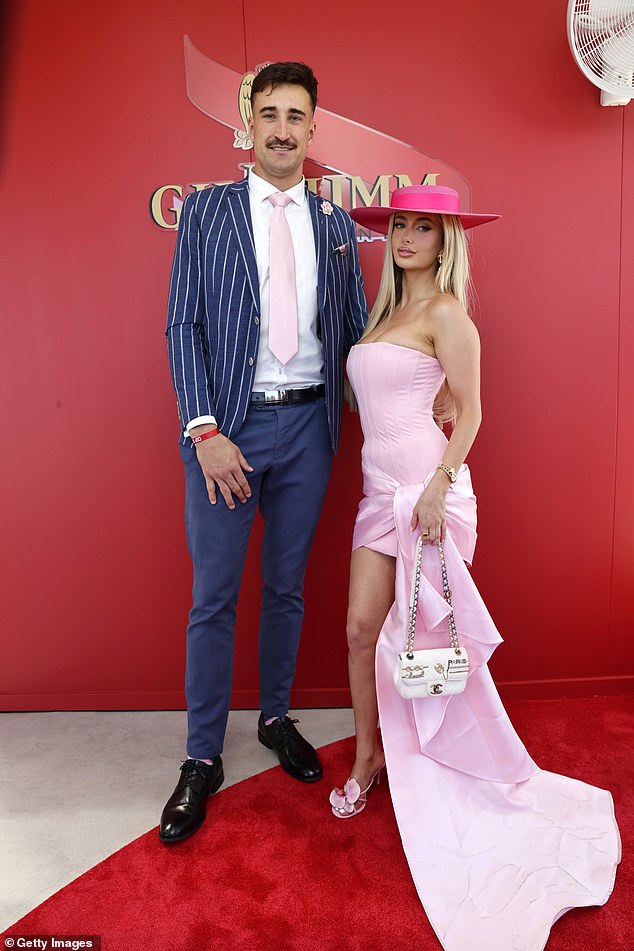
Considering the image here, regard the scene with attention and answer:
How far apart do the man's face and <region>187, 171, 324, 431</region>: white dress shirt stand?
0.08 m

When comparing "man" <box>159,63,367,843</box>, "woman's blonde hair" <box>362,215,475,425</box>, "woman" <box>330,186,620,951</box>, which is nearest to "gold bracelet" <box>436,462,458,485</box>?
"woman" <box>330,186,620,951</box>

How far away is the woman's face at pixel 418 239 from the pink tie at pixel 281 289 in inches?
13.8

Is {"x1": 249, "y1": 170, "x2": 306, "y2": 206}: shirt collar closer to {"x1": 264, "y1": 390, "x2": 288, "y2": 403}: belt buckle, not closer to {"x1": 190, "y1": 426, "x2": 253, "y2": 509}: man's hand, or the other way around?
{"x1": 264, "y1": 390, "x2": 288, "y2": 403}: belt buckle

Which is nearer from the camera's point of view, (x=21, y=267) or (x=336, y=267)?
(x=336, y=267)

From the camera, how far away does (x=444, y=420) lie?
2498mm

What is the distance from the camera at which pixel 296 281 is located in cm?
232

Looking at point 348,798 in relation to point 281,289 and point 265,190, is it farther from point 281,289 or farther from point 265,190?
point 265,190

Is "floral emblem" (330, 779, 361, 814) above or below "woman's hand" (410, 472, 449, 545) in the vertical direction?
below

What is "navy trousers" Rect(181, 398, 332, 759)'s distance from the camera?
2.32 meters

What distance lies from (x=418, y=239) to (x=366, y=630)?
47.8 inches

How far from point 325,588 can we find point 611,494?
1.23m

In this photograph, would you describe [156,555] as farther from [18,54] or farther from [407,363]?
[18,54]

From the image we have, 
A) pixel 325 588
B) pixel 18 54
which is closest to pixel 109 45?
pixel 18 54

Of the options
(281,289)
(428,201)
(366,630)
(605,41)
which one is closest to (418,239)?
(428,201)
